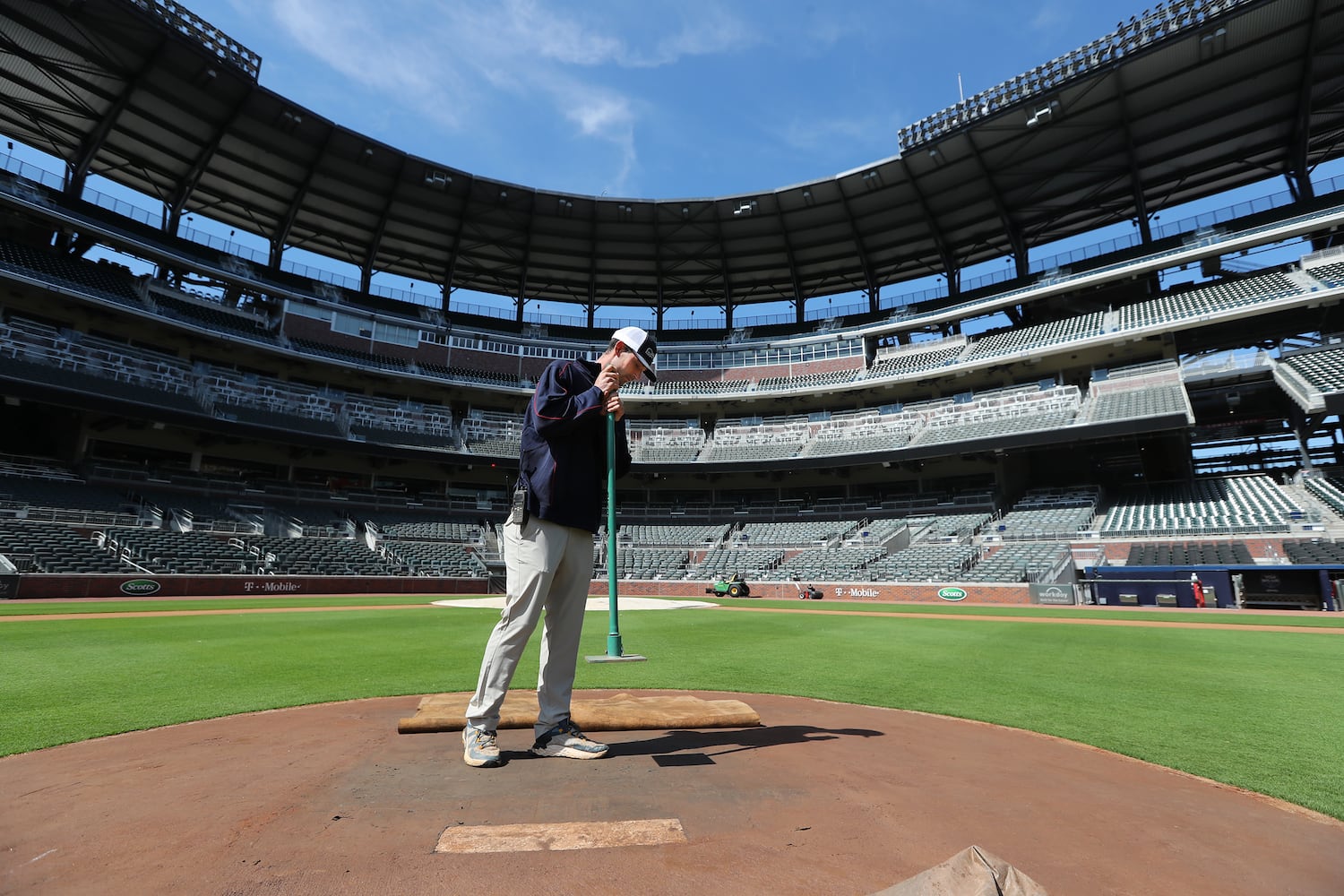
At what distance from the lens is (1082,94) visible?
3128cm

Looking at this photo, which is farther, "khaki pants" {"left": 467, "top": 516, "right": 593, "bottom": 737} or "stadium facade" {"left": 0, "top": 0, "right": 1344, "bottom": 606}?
"stadium facade" {"left": 0, "top": 0, "right": 1344, "bottom": 606}

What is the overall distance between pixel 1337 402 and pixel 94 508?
5081 cm

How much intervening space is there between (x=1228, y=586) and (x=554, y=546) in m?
26.2

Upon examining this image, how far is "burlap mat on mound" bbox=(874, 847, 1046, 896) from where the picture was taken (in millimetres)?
1491

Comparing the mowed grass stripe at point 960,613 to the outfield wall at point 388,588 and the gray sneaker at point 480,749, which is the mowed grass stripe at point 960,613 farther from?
the gray sneaker at point 480,749

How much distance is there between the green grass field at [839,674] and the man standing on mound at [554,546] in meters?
2.89

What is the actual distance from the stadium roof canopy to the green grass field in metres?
28.8

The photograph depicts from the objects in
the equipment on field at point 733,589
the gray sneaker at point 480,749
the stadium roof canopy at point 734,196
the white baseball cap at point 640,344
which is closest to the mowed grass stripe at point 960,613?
the equipment on field at point 733,589

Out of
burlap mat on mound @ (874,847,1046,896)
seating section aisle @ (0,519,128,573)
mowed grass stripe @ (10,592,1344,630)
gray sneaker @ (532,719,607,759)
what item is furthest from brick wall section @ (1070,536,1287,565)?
seating section aisle @ (0,519,128,573)

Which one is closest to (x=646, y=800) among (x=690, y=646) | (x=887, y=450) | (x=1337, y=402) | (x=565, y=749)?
(x=565, y=749)

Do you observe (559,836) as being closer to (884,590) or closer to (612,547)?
(612,547)

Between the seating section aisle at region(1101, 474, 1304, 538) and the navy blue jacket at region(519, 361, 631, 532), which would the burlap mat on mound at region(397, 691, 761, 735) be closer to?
the navy blue jacket at region(519, 361, 631, 532)

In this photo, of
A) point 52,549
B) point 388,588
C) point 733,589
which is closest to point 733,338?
point 733,589

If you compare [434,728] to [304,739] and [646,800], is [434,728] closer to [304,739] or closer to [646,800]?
[304,739]
